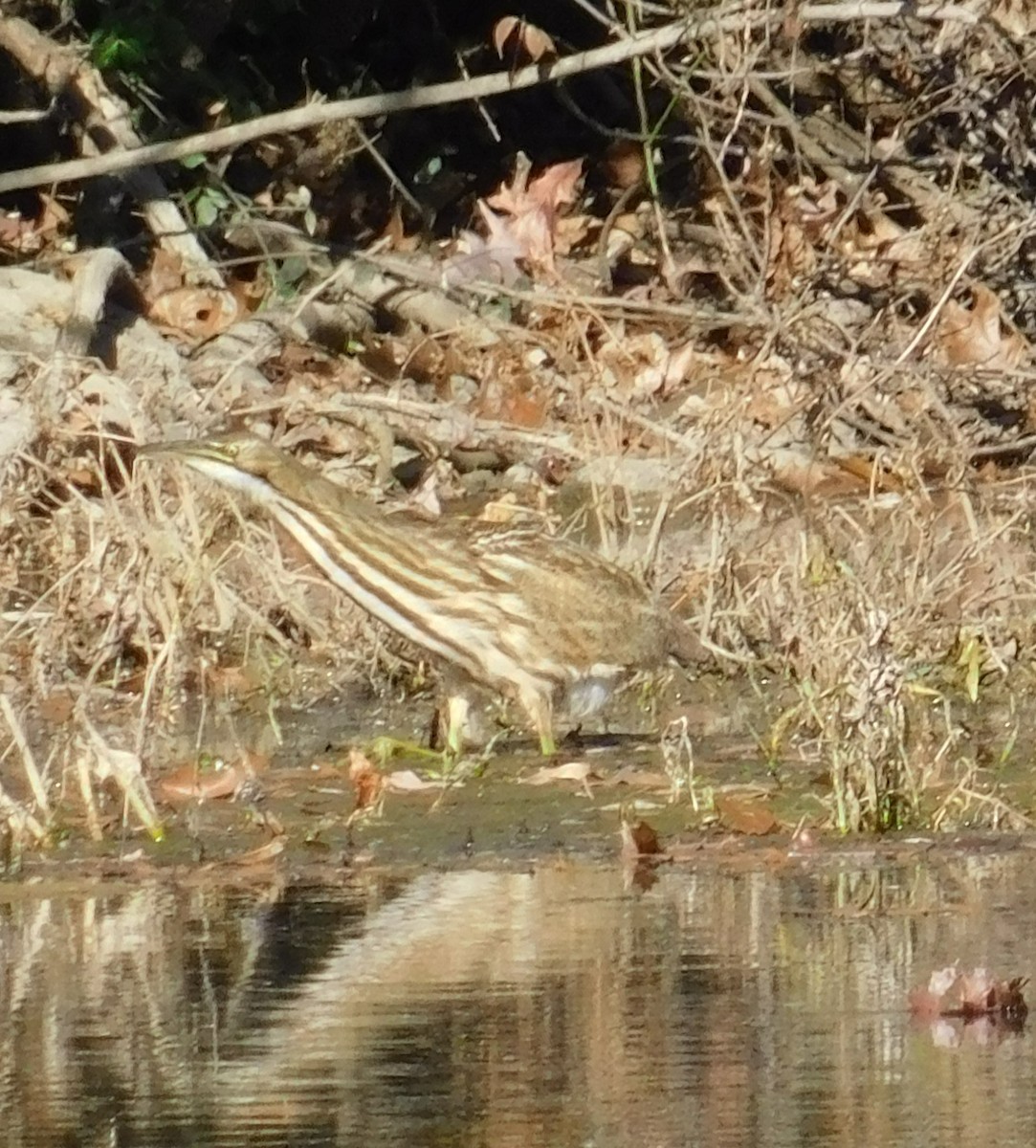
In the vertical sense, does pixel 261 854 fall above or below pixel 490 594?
below

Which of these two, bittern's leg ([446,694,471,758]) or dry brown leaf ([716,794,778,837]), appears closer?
dry brown leaf ([716,794,778,837])

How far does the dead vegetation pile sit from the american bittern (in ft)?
1.44

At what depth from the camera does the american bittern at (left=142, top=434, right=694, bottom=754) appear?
26.6 feet

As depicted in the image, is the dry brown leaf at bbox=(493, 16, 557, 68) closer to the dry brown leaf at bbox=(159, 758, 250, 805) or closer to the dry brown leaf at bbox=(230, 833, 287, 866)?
the dry brown leaf at bbox=(159, 758, 250, 805)

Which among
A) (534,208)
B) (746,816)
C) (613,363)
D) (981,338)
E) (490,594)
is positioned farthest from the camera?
(534,208)

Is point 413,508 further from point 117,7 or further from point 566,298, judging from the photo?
point 117,7

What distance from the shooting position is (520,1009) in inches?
199

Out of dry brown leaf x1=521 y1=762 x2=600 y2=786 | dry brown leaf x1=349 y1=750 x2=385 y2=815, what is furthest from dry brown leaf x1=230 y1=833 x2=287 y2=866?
dry brown leaf x1=521 y1=762 x2=600 y2=786

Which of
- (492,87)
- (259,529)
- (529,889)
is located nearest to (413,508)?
(259,529)

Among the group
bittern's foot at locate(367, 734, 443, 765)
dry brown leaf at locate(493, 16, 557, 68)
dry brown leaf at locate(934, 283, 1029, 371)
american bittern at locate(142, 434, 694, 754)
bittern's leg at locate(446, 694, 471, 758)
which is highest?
dry brown leaf at locate(493, 16, 557, 68)

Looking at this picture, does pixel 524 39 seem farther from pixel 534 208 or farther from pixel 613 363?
pixel 613 363

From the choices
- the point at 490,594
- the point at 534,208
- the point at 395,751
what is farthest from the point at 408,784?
the point at 534,208

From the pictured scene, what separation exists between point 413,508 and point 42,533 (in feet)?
3.85

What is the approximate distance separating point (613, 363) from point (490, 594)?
3.17 m
